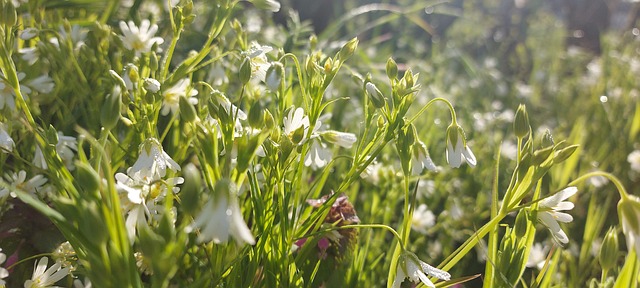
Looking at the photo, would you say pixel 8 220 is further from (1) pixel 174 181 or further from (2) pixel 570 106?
(2) pixel 570 106

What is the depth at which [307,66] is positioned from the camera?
0.69 m

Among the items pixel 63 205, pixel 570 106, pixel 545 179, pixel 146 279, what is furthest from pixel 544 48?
pixel 63 205

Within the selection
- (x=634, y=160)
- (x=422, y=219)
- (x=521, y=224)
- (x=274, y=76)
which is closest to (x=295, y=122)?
(x=274, y=76)

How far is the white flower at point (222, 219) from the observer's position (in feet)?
1.49

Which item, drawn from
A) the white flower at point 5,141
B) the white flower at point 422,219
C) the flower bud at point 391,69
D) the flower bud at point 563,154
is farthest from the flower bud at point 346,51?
the white flower at point 422,219

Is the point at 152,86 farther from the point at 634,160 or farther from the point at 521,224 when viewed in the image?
the point at 634,160

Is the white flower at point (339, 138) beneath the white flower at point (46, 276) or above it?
above

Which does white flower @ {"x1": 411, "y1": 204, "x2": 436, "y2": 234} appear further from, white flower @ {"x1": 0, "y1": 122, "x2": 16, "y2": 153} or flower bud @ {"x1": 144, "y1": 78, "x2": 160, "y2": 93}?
white flower @ {"x1": 0, "y1": 122, "x2": 16, "y2": 153}

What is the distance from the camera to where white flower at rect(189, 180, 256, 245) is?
17.9 inches

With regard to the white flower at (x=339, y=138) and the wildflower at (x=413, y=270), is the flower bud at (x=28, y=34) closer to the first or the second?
the white flower at (x=339, y=138)

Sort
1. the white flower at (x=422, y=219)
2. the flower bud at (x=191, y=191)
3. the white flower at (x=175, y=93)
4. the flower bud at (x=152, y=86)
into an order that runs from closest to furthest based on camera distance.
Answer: the flower bud at (x=191, y=191), the flower bud at (x=152, y=86), the white flower at (x=175, y=93), the white flower at (x=422, y=219)

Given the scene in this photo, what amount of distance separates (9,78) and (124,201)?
20 centimetres

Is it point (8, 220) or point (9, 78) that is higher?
point (9, 78)

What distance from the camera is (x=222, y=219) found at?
46cm
